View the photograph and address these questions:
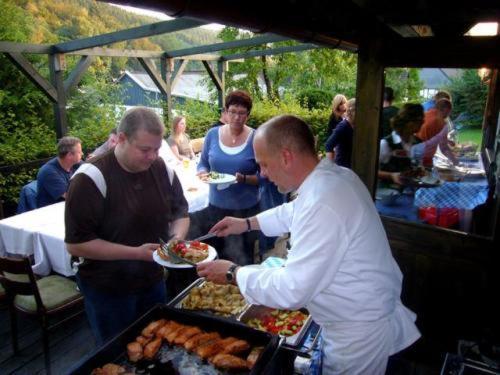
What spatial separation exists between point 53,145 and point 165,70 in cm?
349

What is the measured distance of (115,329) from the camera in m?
2.32

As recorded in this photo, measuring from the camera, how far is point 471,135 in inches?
125

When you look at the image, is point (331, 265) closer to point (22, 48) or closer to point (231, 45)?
point (22, 48)

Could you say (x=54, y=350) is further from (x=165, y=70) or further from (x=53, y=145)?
(x=165, y=70)

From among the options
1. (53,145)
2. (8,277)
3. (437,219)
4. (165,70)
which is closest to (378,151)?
(437,219)

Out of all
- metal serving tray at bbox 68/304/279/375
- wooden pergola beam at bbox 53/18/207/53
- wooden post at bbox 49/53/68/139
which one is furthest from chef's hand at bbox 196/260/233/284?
wooden post at bbox 49/53/68/139

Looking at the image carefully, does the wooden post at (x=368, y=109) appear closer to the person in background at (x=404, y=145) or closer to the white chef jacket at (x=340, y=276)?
the person in background at (x=404, y=145)

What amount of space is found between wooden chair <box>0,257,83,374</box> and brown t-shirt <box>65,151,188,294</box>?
104 cm

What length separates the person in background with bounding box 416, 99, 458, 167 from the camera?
3.16m

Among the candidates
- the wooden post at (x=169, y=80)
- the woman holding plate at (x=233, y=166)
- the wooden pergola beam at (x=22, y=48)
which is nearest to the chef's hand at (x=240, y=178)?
the woman holding plate at (x=233, y=166)

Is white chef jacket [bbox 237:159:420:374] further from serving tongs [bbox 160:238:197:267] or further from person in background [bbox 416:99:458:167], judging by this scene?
person in background [bbox 416:99:458:167]

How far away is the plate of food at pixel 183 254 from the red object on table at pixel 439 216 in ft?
6.01

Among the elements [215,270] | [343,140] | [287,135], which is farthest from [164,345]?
[343,140]

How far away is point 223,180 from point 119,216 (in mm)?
1806
